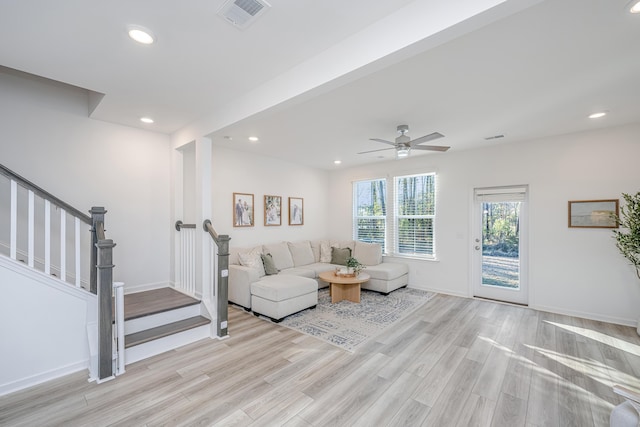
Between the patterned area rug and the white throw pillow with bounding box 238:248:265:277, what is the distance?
0.99 metres

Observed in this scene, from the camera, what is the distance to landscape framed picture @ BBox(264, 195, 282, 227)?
5652mm

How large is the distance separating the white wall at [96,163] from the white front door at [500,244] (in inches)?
210

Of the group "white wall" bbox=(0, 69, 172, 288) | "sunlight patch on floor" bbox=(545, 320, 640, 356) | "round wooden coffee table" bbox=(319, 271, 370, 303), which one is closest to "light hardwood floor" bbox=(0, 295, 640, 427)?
"sunlight patch on floor" bbox=(545, 320, 640, 356)

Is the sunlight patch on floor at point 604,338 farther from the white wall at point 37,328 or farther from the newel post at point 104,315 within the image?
the white wall at point 37,328

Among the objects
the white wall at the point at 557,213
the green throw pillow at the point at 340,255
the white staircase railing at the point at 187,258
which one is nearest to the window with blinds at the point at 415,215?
the white wall at the point at 557,213

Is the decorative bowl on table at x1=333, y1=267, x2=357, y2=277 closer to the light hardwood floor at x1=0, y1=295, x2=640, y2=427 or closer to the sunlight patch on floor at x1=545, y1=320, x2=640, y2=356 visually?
the light hardwood floor at x1=0, y1=295, x2=640, y2=427

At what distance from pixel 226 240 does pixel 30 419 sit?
6.63ft

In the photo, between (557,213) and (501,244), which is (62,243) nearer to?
(501,244)

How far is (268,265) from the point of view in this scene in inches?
188

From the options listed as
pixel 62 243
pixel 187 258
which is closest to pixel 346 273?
pixel 187 258

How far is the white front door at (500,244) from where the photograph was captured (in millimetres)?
4672

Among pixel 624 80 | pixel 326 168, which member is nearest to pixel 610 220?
pixel 624 80

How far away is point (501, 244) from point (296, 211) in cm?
408

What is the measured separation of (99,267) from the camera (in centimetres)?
252
